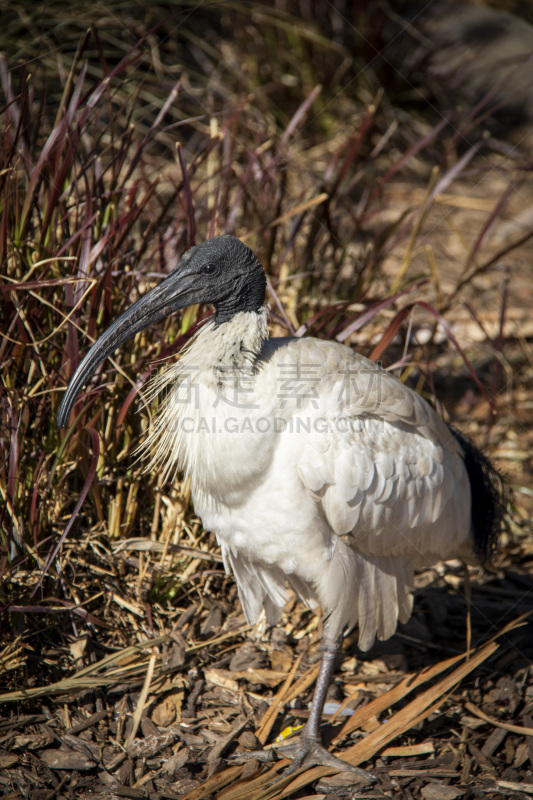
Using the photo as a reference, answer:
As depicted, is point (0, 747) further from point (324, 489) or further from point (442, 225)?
point (442, 225)

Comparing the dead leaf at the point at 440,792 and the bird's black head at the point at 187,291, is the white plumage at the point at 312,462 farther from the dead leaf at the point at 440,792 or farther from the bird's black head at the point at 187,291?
the dead leaf at the point at 440,792

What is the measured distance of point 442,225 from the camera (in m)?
6.93

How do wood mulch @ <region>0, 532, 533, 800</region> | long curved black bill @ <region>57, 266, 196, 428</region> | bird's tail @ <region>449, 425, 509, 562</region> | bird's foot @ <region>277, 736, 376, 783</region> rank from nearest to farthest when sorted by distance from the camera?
long curved black bill @ <region>57, 266, 196, 428</region>, wood mulch @ <region>0, 532, 533, 800</region>, bird's foot @ <region>277, 736, 376, 783</region>, bird's tail @ <region>449, 425, 509, 562</region>

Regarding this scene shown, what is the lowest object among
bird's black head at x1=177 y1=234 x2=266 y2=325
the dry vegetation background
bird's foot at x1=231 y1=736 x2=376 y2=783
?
bird's foot at x1=231 y1=736 x2=376 y2=783

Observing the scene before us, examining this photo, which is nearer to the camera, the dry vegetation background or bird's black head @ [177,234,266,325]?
bird's black head @ [177,234,266,325]

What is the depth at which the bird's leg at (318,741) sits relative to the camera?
285 centimetres

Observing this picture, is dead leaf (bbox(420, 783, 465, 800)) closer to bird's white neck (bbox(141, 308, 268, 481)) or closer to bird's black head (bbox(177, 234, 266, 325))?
bird's white neck (bbox(141, 308, 268, 481))

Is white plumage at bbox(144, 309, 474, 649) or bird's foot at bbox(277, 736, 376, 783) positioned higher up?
white plumage at bbox(144, 309, 474, 649)

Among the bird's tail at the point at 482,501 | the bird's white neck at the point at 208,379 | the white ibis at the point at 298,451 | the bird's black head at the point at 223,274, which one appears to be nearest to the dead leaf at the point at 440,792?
the white ibis at the point at 298,451

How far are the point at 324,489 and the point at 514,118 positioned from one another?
7.18 meters

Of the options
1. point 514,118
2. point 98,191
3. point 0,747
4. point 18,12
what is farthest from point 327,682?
point 514,118

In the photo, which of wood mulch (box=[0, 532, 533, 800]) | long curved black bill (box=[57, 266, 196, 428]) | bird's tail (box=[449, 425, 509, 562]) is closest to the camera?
long curved black bill (box=[57, 266, 196, 428])

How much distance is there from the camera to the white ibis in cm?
256

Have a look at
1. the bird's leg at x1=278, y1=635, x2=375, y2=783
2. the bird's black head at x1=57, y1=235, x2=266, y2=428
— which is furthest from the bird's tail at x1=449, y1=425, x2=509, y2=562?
the bird's black head at x1=57, y1=235, x2=266, y2=428
